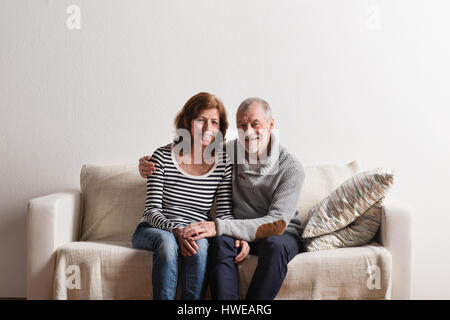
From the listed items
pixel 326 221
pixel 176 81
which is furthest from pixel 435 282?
pixel 176 81

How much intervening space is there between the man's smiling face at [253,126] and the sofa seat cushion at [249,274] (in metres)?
0.47

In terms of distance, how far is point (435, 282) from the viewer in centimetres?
242

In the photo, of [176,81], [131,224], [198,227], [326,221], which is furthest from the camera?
[176,81]

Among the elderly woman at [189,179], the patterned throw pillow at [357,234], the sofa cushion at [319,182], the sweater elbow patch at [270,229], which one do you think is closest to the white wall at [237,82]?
the sofa cushion at [319,182]

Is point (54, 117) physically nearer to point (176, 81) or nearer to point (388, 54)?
point (176, 81)

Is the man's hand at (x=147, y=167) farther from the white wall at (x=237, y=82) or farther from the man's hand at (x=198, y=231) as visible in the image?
the white wall at (x=237, y=82)

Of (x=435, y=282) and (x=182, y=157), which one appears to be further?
(x=435, y=282)

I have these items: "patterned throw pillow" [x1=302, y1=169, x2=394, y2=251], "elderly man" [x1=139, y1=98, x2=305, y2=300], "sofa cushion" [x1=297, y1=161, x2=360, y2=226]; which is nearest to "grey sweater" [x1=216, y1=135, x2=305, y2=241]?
"elderly man" [x1=139, y1=98, x2=305, y2=300]

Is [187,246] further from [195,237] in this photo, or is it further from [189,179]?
[189,179]

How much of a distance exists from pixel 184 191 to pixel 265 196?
345 mm

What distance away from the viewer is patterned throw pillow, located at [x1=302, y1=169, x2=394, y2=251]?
1.80m

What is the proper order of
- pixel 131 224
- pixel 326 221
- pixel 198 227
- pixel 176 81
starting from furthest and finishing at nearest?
pixel 176 81
pixel 131 224
pixel 326 221
pixel 198 227

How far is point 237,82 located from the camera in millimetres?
2383

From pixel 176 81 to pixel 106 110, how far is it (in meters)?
0.41
